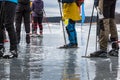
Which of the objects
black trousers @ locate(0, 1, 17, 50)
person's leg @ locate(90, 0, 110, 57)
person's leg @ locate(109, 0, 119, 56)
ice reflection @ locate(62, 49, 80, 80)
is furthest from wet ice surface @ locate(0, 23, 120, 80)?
person's leg @ locate(109, 0, 119, 56)

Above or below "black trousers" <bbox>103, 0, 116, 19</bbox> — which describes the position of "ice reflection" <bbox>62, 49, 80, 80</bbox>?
below

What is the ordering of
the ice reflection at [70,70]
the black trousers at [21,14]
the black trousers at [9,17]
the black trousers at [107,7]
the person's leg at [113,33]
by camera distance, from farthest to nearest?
1. the black trousers at [21,14]
2. the person's leg at [113,33]
3. the black trousers at [107,7]
4. the black trousers at [9,17]
5. the ice reflection at [70,70]

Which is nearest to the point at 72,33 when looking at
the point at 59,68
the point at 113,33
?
the point at 113,33

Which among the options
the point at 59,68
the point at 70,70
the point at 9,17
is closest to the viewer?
the point at 70,70

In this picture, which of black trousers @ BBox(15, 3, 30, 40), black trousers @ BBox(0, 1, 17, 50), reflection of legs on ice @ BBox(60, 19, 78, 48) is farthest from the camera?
black trousers @ BBox(15, 3, 30, 40)

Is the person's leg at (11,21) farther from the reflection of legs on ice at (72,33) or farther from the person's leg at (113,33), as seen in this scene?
the reflection of legs on ice at (72,33)

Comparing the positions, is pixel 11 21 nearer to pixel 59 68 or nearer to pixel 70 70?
pixel 59 68

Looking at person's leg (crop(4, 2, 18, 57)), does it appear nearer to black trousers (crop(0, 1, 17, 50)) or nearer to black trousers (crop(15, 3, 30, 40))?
black trousers (crop(0, 1, 17, 50))

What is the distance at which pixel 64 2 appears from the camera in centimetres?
1111

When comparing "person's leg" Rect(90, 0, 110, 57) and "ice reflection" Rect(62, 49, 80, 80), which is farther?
"person's leg" Rect(90, 0, 110, 57)

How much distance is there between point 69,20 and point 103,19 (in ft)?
9.56

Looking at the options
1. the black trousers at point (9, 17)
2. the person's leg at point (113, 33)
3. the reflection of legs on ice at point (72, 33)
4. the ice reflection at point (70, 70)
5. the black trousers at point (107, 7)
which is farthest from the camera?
the reflection of legs on ice at point (72, 33)

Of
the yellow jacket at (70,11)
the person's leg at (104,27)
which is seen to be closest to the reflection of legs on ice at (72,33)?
the yellow jacket at (70,11)

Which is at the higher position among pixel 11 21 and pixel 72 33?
pixel 11 21
